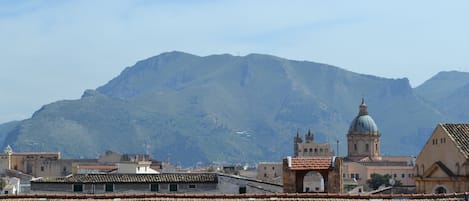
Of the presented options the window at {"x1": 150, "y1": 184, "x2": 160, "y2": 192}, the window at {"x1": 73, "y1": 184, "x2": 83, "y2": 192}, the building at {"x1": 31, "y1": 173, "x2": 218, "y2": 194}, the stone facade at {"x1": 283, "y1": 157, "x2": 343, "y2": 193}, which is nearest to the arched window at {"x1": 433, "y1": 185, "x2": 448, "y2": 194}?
the stone facade at {"x1": 283, "y1": 157, "x2": 343, "y2": 193}

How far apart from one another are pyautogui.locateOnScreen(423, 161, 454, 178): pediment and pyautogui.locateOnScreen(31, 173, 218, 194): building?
39.3ft

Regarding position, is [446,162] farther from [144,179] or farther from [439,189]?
[144,179]

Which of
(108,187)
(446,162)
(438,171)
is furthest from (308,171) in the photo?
(108,187)

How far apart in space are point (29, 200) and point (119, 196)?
2.34m

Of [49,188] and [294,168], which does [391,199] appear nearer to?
[294,168]

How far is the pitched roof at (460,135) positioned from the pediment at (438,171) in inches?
58.8

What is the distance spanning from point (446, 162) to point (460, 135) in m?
1.74

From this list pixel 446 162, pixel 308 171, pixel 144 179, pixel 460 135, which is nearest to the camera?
pixel 308 171

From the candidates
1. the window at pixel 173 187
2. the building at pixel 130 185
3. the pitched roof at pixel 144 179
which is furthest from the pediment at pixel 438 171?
the window at pixel 173 187

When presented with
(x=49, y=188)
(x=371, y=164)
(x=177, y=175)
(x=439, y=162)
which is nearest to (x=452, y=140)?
(x=439, y=162)

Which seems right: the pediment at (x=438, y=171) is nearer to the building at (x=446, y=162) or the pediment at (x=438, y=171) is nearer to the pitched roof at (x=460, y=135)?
the building at (x=446, y=162)

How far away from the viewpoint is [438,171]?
5309 centimetres

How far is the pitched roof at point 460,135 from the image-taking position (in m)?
50.6

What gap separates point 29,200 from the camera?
29.8 m
